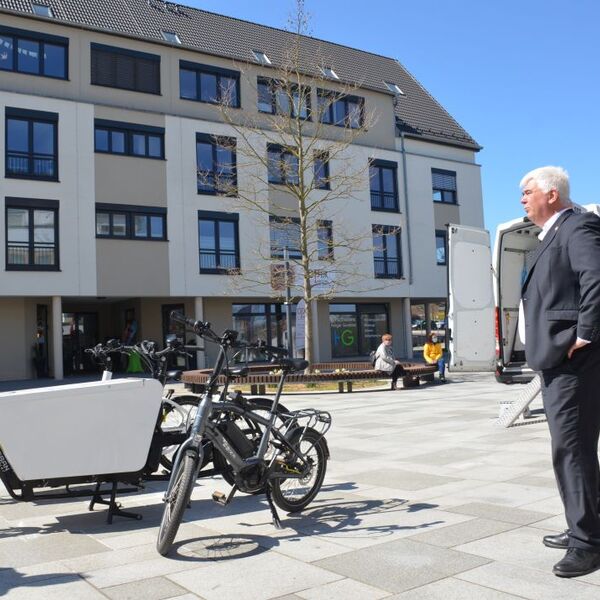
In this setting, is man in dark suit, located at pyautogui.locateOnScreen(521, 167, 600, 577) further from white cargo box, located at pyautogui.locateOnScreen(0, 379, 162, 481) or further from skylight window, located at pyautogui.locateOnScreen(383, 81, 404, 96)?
skylight window, located at pyautogui.locateOnScreen(383, 81, 404, 96)

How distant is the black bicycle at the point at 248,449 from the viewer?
4363mm

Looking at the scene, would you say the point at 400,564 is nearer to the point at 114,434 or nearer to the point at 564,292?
the point at 564,292

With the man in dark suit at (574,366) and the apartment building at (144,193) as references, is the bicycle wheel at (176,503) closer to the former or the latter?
the man in dark suit at (574,366)

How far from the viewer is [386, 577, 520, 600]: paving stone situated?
3392 millimetres

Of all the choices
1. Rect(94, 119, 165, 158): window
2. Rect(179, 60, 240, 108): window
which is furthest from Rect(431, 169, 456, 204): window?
Rect(94, 119, 165, 158): window

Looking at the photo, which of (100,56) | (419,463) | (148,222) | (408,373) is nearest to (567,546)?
(419,463)

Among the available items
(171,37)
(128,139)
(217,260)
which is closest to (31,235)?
(128,139)

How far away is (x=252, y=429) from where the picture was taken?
16.9 feet

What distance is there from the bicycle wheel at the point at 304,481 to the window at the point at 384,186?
2790cm

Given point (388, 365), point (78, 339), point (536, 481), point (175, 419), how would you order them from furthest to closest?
point (78, 339), point (388, 365), point (175, 419), point (536, 481)

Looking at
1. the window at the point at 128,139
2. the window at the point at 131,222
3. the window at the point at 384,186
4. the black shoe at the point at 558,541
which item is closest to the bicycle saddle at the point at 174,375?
the black shoe at the point at 558,541

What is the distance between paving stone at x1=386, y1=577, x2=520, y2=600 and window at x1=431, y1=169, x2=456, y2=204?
107 ft

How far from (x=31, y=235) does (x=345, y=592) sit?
23.0m

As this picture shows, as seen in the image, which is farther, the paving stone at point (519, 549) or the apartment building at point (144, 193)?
the apartment building at point (144, 193)
